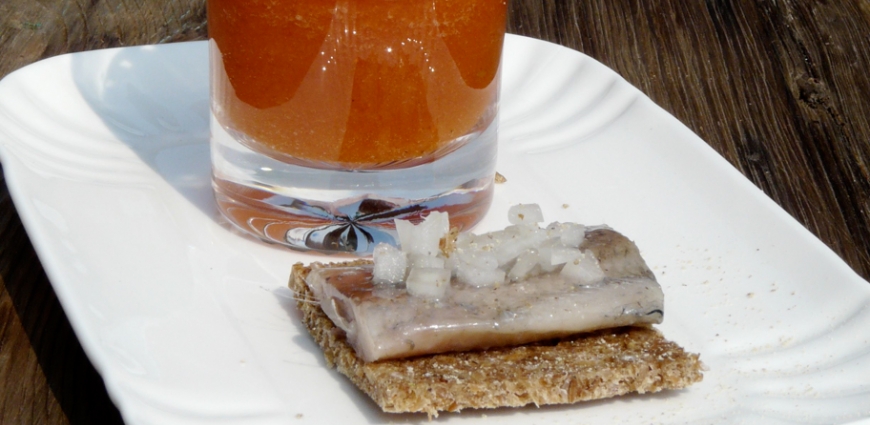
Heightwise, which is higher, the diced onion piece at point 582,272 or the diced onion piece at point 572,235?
the diced onion piece at point 572,235

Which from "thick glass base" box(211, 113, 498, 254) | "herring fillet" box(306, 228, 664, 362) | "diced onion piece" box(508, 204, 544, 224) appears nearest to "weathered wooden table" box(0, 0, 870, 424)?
"thick glass base" box(211, 113, 498, 254)

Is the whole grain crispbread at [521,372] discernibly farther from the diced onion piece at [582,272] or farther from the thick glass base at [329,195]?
the thick glass base at [329,195]

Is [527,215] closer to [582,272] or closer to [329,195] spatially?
[582,272]

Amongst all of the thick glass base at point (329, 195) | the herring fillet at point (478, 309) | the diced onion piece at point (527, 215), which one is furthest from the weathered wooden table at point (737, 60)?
the diced onion piece at point (527, 215)

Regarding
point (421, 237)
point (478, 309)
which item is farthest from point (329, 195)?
point (478, 309)

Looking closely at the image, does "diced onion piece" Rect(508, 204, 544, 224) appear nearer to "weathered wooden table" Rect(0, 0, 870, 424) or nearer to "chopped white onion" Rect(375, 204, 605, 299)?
"chopped white onion" Rect(375, 204, 605, 299)

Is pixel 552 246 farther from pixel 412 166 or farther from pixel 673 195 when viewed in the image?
pixel 673 195

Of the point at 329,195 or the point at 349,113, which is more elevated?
the point at 349,113
